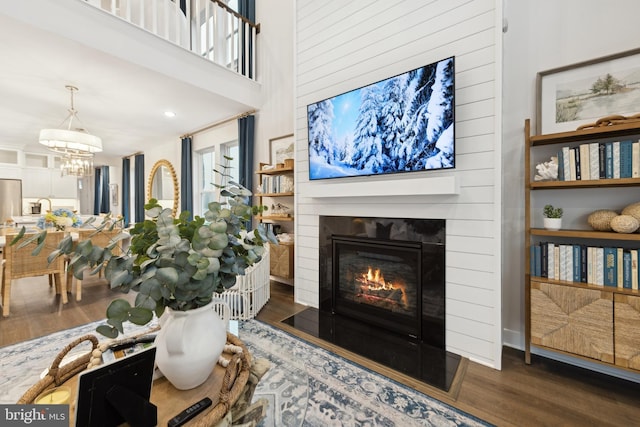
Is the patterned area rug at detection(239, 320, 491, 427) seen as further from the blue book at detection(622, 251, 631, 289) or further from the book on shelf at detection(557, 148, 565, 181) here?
the book on shelf at detection(557, 148, 565, 181)

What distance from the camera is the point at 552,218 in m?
1.82

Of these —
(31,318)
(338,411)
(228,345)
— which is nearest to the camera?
(228,345)

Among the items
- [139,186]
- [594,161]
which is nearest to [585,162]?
[594,161]

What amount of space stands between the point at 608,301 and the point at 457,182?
1064 mm

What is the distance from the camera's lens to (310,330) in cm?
235

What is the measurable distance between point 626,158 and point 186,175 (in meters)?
5.54

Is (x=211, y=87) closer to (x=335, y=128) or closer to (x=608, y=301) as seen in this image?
(x=335, y=128)

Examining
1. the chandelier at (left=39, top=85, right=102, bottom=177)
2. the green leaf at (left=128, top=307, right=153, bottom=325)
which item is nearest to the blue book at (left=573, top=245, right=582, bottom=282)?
the green leaf at (left=128, top=307, right=153, bottom=325)

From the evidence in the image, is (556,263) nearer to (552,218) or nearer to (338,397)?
(552,218)

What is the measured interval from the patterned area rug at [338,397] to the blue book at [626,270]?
1.18 m

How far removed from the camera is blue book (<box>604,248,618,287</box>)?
161 cm

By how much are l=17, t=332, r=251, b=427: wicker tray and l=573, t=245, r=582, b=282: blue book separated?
2.04m

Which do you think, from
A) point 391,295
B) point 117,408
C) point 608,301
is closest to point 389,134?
point 391,295

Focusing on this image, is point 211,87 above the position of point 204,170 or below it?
above
